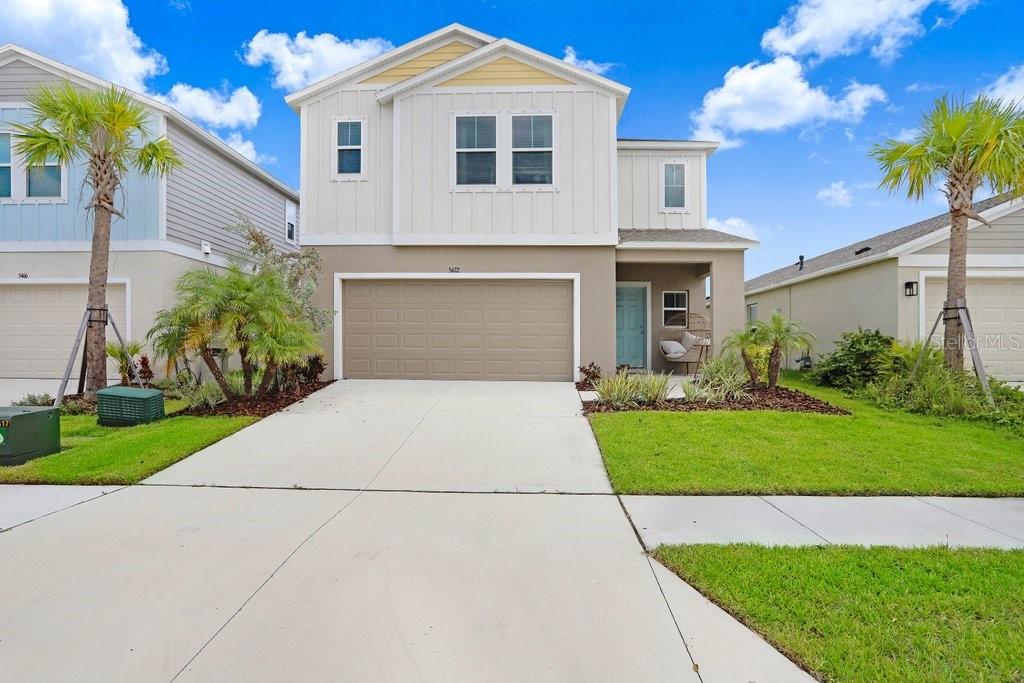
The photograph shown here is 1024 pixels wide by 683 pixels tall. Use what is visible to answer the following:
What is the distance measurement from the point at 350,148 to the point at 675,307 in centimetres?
889

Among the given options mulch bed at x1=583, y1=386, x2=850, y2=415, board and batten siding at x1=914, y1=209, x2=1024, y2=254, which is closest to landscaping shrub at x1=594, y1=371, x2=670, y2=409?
mulch bed at x1=583, y1=386, x2=850, y2=415

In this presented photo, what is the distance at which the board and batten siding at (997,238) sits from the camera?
1109 cm

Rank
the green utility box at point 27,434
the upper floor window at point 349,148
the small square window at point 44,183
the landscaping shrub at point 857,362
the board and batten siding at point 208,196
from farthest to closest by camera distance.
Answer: the board and batten siding at point 208,196 < the small square window at point 44,183 < the upper floor window at point 349,148 < the landscaping shrub at point 857,362 < the green utility box at point 27,434

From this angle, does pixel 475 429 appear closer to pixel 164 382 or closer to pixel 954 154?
pixel 164 382

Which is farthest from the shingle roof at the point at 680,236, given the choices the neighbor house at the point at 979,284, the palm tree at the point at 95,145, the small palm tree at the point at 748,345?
the palm tree at the point at 95,145

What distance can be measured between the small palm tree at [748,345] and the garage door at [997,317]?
512 centimetres

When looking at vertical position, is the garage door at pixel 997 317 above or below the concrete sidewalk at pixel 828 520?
above

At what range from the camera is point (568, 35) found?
1330cm

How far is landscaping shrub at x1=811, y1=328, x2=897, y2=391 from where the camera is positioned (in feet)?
32.9

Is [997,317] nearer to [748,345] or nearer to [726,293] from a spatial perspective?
[726,293]

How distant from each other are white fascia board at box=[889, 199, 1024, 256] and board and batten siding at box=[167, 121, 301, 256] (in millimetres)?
16056

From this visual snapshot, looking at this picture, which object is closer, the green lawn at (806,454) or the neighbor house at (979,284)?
the green lawn at (806,454)

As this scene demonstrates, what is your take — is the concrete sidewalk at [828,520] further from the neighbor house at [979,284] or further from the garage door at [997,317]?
the garage door at [997,317]

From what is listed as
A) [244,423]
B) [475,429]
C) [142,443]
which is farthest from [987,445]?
[142,443]
